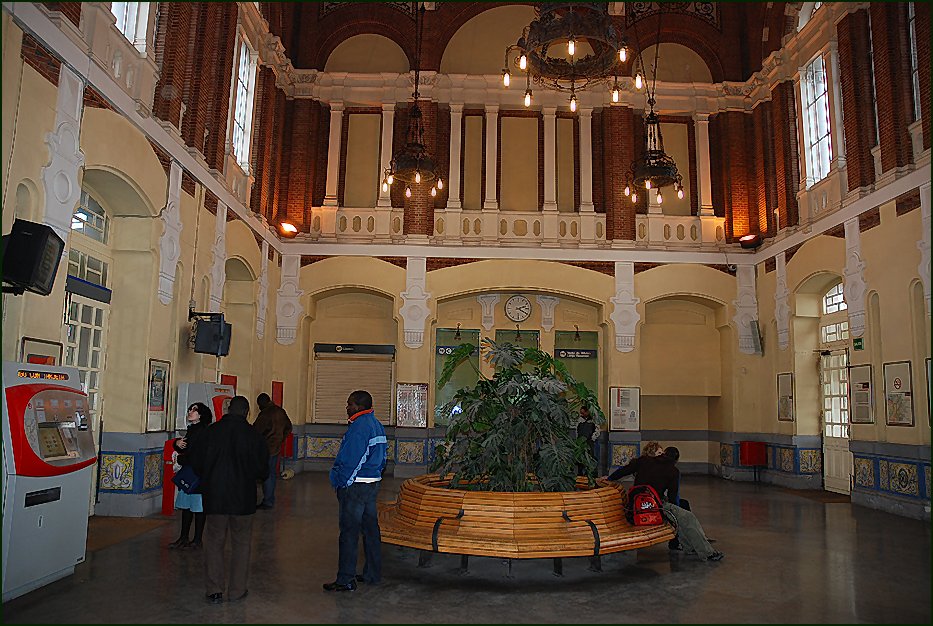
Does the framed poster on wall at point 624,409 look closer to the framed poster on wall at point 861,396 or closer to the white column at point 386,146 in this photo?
the framed poster on wall at point 861,396

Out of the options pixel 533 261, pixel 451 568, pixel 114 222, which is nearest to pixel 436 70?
pixel 533 261

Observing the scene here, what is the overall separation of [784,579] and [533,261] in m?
10.1

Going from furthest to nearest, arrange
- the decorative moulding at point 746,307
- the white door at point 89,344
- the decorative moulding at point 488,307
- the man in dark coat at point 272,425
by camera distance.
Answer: the decorative moulding at point 488,307 → the decorative moulding at point 746,307 → the man in dark coat at point 272,425 → the white door at point 89,344

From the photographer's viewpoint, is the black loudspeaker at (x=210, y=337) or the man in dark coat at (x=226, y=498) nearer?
the man in dark coat at (x=226, y=498)

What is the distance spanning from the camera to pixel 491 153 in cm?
1603

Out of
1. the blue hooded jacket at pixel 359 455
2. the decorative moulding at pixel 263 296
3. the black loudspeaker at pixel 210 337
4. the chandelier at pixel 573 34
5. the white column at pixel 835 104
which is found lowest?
the blue hooded jacket at pixel 359 455

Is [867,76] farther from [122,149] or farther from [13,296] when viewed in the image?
[13,296]

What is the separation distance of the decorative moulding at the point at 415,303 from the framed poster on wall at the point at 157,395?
619 centimetres

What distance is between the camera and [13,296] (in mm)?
6270

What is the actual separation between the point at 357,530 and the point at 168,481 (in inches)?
184

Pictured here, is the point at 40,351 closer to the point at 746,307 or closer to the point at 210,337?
the point at 210,337

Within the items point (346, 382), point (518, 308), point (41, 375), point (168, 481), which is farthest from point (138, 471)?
point (518, 308)

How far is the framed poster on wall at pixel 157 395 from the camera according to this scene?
9.19 meters

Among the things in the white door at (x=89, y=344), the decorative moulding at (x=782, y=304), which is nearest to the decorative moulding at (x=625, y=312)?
the decorative moulding at (x=782, y=304)
